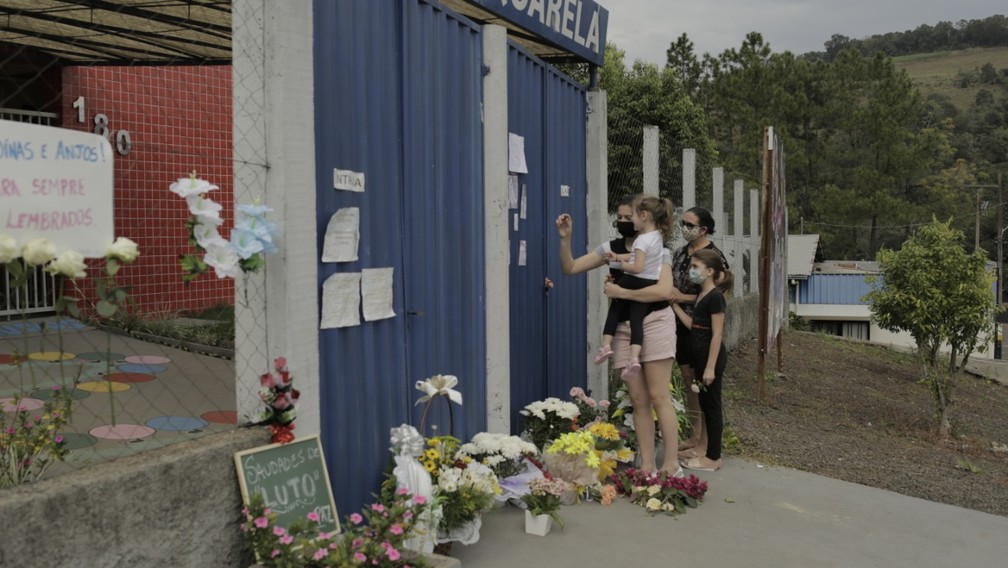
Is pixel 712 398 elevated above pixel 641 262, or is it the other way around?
pixel 641 262

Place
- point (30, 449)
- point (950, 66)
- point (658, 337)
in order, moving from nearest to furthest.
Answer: point (30, 449) < point (658, 337) < point (950, 66)

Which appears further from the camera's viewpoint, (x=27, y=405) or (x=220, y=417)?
(x=220, y=417)

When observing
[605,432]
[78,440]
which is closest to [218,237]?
[78,440]

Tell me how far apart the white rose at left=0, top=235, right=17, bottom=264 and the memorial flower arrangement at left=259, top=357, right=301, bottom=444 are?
3.40 ft

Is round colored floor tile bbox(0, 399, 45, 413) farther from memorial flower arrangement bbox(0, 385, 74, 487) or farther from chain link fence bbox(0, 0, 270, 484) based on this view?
memorial flower arrangement bbox(0, 385, 74, 487)

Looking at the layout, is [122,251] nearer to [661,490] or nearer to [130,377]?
[661,490]

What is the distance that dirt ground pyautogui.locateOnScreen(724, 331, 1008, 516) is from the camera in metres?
6.89

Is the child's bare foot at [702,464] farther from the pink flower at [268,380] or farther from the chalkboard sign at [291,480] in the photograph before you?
the pink flower at [268,380]

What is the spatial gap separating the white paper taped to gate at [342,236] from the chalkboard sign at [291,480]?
798mm

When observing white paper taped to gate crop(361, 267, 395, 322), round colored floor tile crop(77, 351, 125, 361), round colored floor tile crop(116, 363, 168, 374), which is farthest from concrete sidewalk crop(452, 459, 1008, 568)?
round colored floor tile crop(77, 351, 125, 361)

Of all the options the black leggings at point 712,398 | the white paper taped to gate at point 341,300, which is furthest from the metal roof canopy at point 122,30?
the black leggings at point 712,398

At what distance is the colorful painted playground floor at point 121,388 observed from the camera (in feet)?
15.8

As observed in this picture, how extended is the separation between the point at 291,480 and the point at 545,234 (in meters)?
3.47

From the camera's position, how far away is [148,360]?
7.48m
